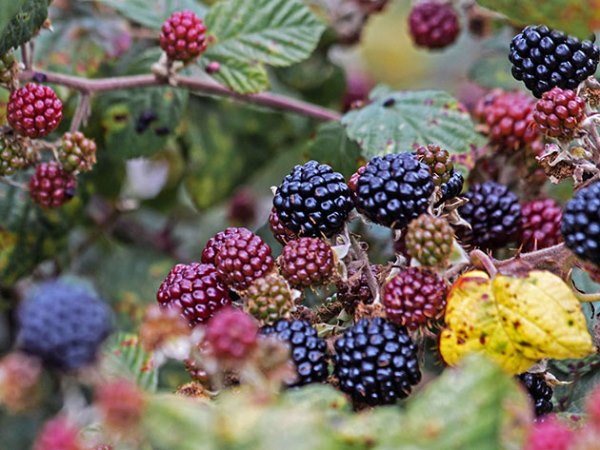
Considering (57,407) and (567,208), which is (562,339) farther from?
(57,407)

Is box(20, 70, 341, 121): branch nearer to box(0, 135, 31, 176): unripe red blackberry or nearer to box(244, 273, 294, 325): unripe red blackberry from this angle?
box(0, 135, 31, 176): unripe red blackberry

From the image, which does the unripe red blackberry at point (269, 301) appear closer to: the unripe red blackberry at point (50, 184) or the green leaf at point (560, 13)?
the green leaf at point (560, 13)

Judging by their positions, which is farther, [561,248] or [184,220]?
Result: [184,220]

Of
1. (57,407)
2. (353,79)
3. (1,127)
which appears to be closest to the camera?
(1,127)

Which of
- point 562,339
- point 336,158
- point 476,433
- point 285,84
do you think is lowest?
point 285,84

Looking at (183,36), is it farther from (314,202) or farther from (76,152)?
(314,202)

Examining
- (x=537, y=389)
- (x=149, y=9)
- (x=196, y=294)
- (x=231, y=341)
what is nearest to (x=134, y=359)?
(x=196, y=294)

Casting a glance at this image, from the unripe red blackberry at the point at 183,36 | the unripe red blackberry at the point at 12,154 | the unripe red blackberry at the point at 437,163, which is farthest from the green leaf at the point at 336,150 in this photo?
the unripe red blackberry at the point at 12,154

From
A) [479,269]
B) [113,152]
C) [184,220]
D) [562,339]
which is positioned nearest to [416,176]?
[479,269]
